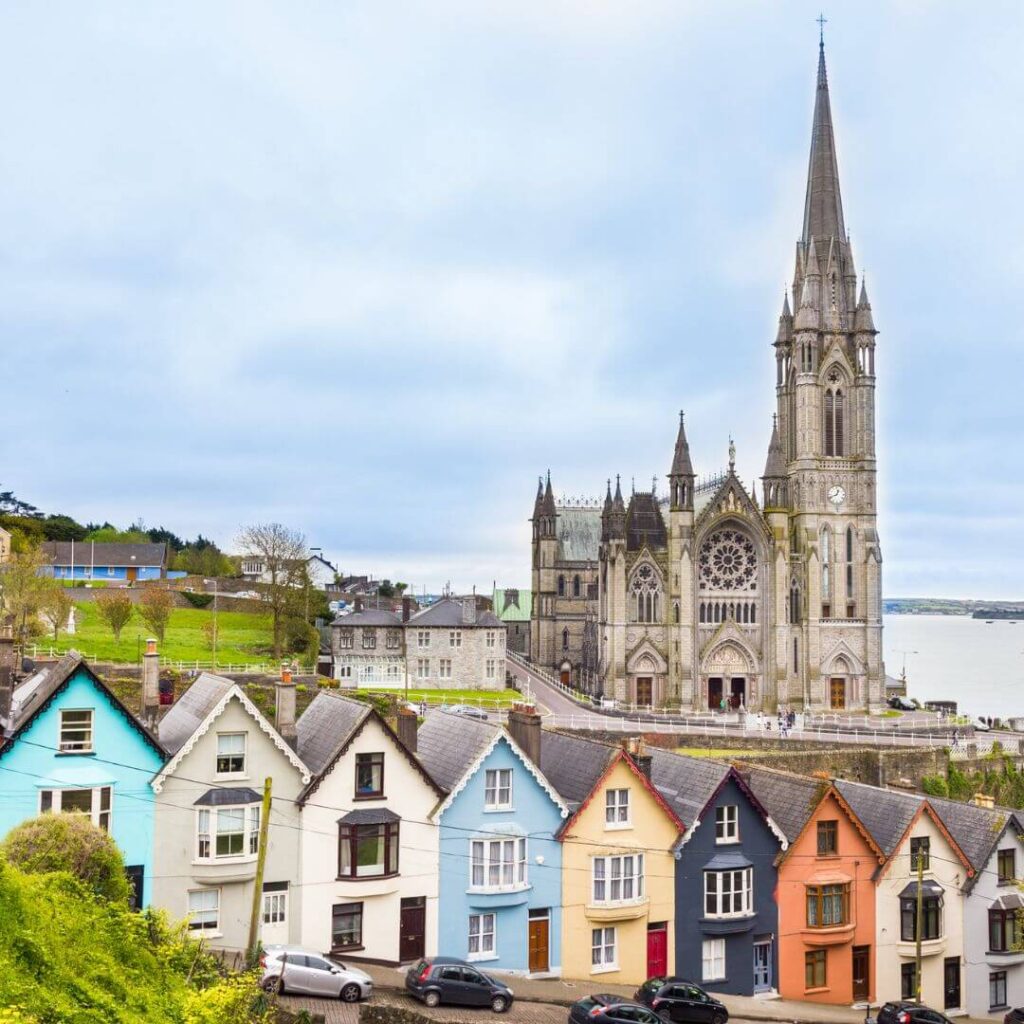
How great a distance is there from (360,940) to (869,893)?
1473cm

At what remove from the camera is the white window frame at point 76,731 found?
26484 millimetres

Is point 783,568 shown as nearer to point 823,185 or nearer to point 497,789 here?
point 823,185

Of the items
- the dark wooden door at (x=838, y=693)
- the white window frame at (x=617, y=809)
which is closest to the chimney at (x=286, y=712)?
the white window frame at (x=617, y=809)

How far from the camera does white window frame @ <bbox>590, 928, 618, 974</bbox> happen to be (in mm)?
29156

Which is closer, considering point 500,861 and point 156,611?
point 500,861

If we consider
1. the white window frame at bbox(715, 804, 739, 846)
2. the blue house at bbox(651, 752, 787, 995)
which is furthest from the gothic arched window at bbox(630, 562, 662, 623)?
the white window frame at bbox(715, 804, 739, 846)

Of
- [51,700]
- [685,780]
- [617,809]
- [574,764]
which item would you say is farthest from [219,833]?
[685,780]

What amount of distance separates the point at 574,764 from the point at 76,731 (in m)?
13.8

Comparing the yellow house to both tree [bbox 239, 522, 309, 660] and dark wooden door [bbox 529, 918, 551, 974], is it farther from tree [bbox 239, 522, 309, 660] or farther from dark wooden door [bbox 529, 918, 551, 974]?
tree [bbox 239, 522, 309, 660]

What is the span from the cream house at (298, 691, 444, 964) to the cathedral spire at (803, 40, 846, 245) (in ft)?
228

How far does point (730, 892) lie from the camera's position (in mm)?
30188

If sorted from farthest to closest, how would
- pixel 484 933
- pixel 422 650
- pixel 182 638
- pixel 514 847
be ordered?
pixel 182 638
pixel 422 650
pixel 514 847
pixel 484 933

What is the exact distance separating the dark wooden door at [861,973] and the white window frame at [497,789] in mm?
11316

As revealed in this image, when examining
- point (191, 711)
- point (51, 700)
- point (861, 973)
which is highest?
point (51, 700)
